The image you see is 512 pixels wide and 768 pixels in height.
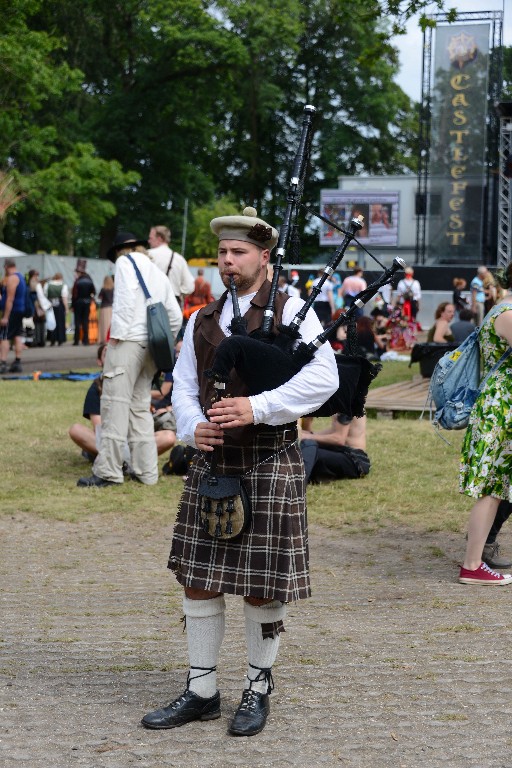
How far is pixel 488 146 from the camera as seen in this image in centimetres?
3806

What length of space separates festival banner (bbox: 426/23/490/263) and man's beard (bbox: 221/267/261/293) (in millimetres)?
33606

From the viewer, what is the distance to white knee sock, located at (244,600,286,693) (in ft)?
14.0

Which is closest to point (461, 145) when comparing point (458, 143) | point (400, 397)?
point (458, 143)

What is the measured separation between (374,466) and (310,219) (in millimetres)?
49488

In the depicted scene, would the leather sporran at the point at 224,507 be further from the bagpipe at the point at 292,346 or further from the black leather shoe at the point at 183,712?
the black leather shoe at the point at 183,712

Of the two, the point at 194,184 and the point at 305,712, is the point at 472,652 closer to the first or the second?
the point at 305,712

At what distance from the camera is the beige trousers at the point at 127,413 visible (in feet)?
30.6

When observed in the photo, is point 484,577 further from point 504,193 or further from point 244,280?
point 504,193

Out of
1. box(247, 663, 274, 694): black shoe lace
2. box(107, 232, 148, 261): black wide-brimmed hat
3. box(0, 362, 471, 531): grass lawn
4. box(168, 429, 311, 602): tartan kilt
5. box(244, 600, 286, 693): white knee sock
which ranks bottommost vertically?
box(0, 362, 471, 531): grass lawn

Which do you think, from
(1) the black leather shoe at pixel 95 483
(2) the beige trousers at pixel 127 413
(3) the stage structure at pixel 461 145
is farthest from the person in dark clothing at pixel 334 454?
(3) the stage structure at pixel 461 145

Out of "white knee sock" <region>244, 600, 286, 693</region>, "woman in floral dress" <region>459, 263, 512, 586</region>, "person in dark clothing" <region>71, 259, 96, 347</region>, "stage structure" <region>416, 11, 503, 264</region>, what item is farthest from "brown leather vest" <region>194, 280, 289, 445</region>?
"stage structure" <region>416, 11, 503, 264</region>

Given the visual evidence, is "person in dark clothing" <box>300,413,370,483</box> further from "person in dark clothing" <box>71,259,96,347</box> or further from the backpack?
"person in dark clothing" <box>71,259,96,347</box>

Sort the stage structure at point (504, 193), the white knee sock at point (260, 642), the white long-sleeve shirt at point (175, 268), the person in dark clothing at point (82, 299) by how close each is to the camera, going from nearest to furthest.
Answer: the white knee sock at point (260, 642), the white long-sleeve shirt at point (175, 268), the person in dark clothing at point (82, 299), the stage structure at point (504, 193)

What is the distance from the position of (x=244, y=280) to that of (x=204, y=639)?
1.31 metres
